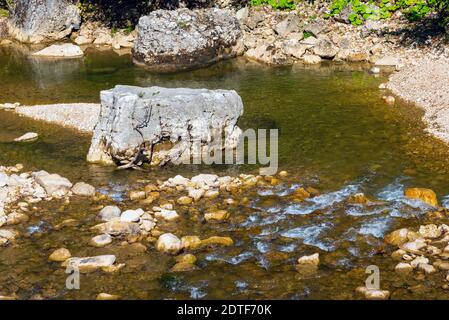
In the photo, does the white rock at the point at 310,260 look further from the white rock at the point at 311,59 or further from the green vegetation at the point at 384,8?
the green vegetation at the point at 384,8

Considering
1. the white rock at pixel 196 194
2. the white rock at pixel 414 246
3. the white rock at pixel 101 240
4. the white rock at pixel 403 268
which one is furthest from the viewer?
the white rock at pixel 196 194

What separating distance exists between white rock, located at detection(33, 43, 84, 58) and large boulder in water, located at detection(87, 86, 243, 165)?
18.8 meters

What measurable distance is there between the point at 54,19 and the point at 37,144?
2269cm

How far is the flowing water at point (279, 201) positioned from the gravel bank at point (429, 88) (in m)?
0.75

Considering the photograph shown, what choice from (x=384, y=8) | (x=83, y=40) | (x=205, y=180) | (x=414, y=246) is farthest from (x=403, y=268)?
(x=83, y=40)

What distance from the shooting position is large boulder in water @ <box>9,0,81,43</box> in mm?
43656

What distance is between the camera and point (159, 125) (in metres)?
21.9

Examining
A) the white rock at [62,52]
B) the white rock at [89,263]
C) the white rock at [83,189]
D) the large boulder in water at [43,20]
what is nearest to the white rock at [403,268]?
the white rock at [89,263]

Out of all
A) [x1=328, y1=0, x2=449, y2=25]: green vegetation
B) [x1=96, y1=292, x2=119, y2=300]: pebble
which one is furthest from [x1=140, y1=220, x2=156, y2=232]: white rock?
[x1=328, y1=0, x2=449, y2=25]: green vegetation

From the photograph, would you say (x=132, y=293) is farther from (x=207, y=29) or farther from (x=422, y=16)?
(x=422, y=16)

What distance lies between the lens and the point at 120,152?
2145 cm

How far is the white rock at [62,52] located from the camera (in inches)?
1575

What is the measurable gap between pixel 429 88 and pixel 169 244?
60.4 ft
